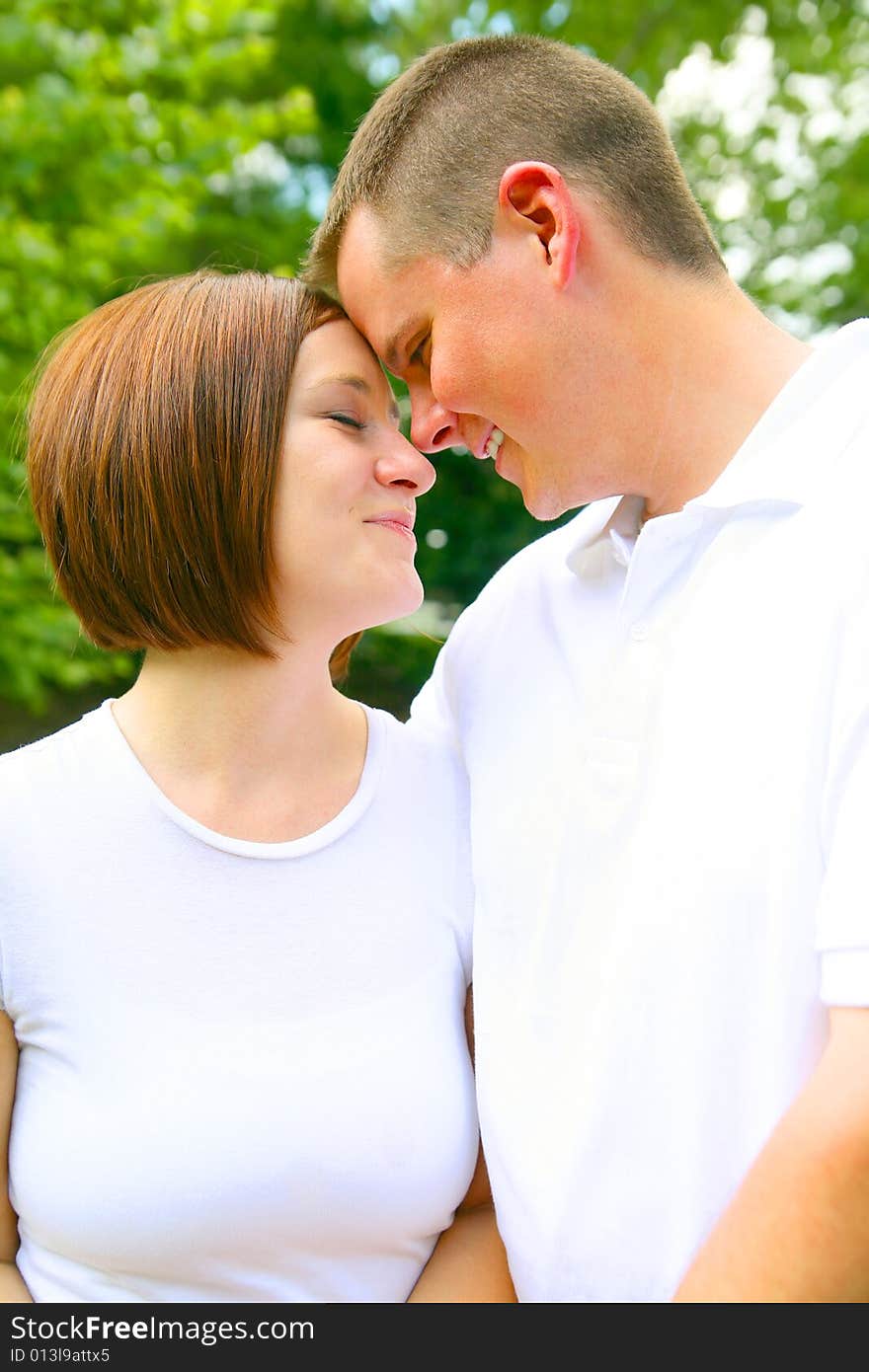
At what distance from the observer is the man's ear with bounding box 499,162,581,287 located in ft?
6.86

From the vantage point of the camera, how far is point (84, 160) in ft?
18.9

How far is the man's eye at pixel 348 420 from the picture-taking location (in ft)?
6.97

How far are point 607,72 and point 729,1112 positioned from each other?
1756 millimetres

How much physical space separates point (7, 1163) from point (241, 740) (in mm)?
717

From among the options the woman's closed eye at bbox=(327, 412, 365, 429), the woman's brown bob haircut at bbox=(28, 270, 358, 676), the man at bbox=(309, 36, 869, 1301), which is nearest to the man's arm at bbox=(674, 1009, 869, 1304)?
the man at bbox=(309, 36, 869, 1301)

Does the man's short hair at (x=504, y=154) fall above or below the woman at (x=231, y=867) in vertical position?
above

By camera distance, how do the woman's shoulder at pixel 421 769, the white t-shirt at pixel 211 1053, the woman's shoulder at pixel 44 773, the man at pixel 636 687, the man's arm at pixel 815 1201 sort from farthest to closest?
the woman's shoulder at pixel 421 769
the woman's shoulder at pixel 44 773
the white t-shirt at pixel 211 1053
the man at pixel 636 687
the man's arm at pixel 815 1201

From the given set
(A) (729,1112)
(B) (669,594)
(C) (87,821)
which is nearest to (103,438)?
(C) (87,821)

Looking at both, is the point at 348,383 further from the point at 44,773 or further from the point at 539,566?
the point at 44,773

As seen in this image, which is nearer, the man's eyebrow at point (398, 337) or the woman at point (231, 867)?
the woman at point (231, 867)

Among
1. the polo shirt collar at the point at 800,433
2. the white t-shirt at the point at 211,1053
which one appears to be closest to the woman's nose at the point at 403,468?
the polo shirt collar at the point at 800,433

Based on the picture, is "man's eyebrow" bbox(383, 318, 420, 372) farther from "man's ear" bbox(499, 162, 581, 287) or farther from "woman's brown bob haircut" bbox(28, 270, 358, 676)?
"man's ear" bbox(499, 162, 581, 287)

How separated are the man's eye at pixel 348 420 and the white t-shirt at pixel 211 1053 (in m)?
0.63

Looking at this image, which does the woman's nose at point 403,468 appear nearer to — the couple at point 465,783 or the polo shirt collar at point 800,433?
the couple at point 465,783
